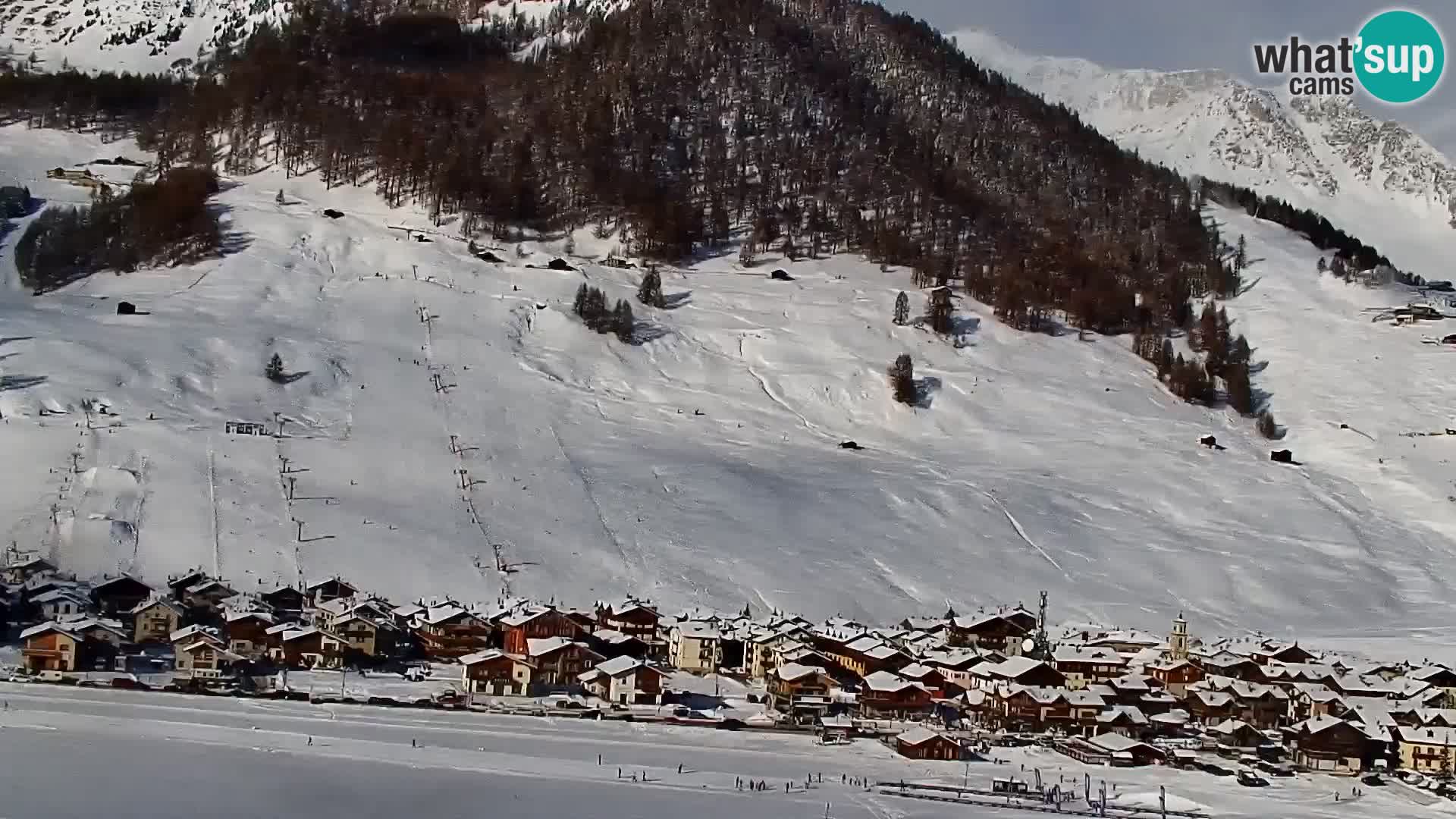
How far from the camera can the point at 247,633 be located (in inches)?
1244

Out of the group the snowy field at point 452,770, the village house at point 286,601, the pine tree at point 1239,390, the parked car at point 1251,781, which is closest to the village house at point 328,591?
the village house at point 286,601

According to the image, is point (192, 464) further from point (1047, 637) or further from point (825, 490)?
point (1047, 637)

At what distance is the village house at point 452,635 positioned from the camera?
33438 millimetres

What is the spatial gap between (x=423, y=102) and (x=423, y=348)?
41422 millimetres

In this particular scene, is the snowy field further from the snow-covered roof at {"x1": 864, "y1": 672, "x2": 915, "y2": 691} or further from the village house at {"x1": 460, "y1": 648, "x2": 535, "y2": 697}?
the snow-covered roof at {"x1": 864, "y1": 672, "x2": 915, "y2": 691}

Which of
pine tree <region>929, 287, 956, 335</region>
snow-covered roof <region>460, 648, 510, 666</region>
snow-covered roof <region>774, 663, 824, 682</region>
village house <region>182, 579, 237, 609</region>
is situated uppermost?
pine tree <region>929, 287, 956, 335</region>

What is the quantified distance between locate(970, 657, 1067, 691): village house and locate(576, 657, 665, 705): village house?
6.87 meters

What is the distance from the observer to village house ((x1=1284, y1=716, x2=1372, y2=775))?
26.9 m

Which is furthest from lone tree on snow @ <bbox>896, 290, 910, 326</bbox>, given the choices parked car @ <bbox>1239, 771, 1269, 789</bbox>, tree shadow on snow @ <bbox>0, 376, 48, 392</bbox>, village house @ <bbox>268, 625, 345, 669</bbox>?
parked car @ <bbox>1239, 771, 1269, 789</bbox>

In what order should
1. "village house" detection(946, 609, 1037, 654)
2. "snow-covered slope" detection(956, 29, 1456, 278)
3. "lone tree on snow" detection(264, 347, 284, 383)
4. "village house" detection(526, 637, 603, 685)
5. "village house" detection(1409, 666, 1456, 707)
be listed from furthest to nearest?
"snow-covered slope" detection(956, 29, 1456, 278), "lone tree on snow" detection(264, 347, 284, 383), "village house" detection(946, 609, 1037, 654), "village house" detection(1409, 666, 1456, 707), "village house" detection(526, 637, 603, 685)

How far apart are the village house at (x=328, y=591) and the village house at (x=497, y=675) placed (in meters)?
6.31

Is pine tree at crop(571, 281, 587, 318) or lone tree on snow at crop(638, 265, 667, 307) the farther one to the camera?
lone tree on snow at crop(638, 265, 667, 307)

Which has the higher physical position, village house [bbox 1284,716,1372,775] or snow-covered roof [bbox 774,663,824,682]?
village house [bbox 1284,716,1372,775]

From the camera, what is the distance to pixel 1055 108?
116438mm
